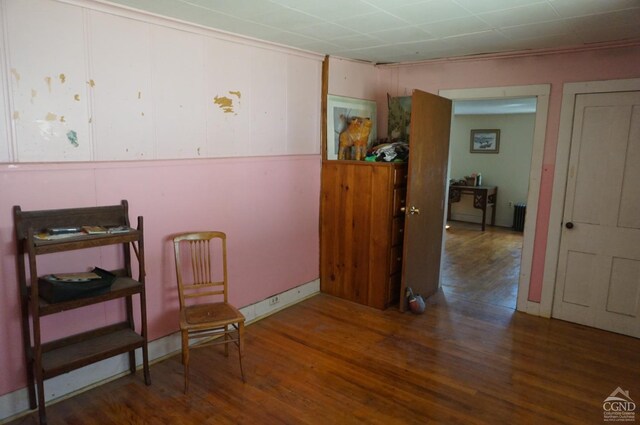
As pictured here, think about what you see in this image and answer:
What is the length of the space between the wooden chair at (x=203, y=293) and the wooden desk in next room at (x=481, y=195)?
19.1 feet

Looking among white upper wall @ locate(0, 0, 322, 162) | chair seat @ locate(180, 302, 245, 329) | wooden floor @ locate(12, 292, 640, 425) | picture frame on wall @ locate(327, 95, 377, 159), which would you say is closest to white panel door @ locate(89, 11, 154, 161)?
white upper wall @ locate(0, 0, 322, 162)

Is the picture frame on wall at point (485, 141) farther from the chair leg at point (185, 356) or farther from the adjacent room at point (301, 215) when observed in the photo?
the chair leg at point (185, 356)

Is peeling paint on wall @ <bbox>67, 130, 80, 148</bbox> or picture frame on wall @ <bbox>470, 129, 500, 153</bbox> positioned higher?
picture frame on wall @ <bbox>470, 129, 500, 153</bbox>

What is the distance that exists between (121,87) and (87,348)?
1.57m

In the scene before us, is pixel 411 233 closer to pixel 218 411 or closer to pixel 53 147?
pixel 218 411

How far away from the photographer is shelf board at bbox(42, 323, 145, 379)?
2.26 meters

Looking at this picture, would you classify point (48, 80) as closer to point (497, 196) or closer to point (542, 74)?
point (542, 74)

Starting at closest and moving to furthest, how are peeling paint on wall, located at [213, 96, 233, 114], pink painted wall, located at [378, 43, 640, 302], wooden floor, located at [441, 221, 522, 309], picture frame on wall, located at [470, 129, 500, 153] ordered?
peeling paint on wall, located at [213, 96, 233, 114] < pink painted wall, located at [378, 43, 640, 302] < wooden floor, located at [441, 221, 522, 309] < picture frame on wall, located at [470, 129, 500, 153]

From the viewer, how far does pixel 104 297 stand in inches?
92.5

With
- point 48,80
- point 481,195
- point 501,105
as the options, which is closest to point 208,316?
point 48,80

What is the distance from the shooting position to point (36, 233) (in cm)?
223

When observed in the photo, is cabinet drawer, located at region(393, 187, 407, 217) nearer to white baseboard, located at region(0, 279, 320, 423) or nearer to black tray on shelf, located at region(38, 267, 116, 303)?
white baseboard, located at region(0, 279, 320, 423)

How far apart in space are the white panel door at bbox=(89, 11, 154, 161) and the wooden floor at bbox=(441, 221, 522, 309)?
3386mm

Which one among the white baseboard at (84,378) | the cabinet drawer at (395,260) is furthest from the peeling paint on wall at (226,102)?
the cabinet drawer at (395,260)
